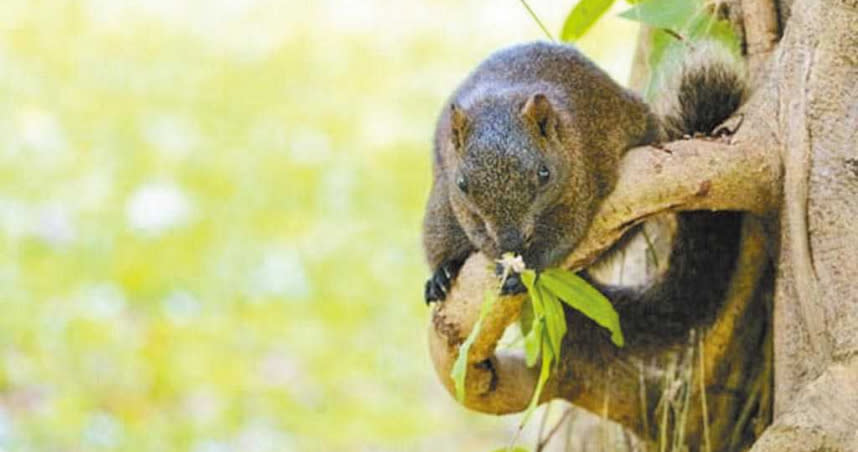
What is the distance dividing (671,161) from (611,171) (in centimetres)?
13

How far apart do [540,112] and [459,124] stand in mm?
102

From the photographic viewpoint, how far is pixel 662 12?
71.2 inches

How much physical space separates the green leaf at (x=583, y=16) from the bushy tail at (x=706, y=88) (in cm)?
12

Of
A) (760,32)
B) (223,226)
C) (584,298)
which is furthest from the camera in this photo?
(223,226)

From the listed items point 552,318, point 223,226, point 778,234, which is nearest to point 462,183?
point 552,318

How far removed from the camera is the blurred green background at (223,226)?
374cm

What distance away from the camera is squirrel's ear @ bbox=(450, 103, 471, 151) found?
6.04 feet

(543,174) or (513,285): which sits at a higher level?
(543,174)

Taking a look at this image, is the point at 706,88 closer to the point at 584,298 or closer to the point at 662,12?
the point at 662,12

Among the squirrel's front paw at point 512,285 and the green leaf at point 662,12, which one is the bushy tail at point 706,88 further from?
the squirrel's front paw at point 512,285

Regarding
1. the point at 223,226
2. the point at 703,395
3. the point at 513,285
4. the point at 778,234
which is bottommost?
the point at 703,395

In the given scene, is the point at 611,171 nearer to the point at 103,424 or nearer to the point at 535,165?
the point at 535,165

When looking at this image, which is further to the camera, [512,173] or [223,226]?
[223,226]

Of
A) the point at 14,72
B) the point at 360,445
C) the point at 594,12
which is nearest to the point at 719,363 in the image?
the point at 594,12
